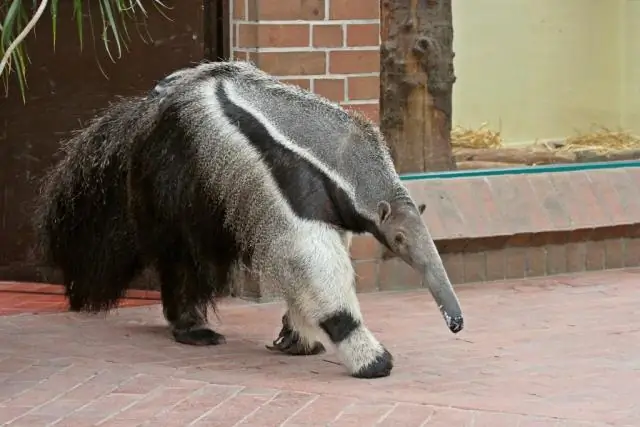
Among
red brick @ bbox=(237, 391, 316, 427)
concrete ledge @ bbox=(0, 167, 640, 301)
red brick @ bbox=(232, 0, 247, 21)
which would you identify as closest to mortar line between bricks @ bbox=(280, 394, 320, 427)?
red brick @ bbox=(237, 391, 316, 427)

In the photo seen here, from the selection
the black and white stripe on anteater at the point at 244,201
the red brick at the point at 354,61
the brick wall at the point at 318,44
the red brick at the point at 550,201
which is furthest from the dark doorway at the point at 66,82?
the red brick at the point at 550,201

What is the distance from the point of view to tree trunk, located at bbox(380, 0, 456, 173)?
8.33 meters

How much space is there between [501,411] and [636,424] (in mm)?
528

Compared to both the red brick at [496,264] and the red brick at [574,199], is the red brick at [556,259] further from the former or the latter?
the red brick at [496,264]

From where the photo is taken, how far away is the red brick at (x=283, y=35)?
7.69 m

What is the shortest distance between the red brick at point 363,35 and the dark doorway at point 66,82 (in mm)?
732

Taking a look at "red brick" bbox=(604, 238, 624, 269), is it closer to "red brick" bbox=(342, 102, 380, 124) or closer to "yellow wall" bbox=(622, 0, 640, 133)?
"yellow wall" bbox=(622, 0, 640, 133)

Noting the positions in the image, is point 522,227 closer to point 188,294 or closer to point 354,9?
point 354,9

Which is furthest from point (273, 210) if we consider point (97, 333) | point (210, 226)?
point (97, 333)

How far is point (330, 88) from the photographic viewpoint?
7930mm

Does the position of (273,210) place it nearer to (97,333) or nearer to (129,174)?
(129,174)

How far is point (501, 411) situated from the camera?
542 cm

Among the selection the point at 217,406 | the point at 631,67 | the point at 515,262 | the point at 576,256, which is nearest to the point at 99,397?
the point at 217,406

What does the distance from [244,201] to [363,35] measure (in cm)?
231
